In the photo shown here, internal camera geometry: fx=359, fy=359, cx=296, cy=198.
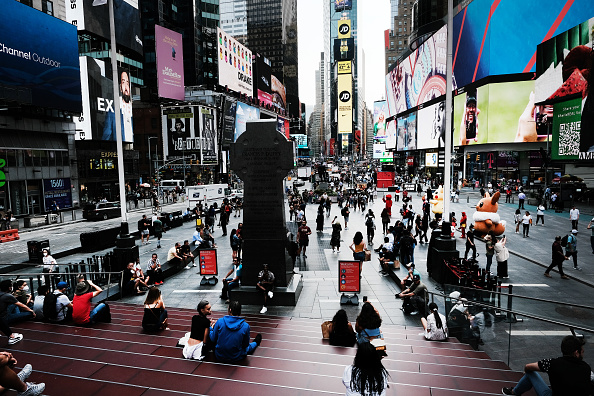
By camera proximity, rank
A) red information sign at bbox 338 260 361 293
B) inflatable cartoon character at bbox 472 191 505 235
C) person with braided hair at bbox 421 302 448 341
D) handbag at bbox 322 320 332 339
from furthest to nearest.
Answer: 1. inflatable cartoon character at bbox 472 191 505 235
2. red information sign at bbox 338 260 361 293
3. person with braided hair at bbox 421 302 448 341
4. handbag at bbox 322 320 332 339

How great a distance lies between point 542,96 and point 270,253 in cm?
3289

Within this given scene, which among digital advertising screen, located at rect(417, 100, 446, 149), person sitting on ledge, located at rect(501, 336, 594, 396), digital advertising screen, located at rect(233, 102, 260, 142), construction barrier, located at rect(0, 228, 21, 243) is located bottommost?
construction barrier, located at rect(0, 228, 21, 243)

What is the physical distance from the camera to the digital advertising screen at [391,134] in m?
95.9

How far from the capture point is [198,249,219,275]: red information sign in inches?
463

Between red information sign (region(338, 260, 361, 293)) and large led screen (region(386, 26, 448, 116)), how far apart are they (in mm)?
60132

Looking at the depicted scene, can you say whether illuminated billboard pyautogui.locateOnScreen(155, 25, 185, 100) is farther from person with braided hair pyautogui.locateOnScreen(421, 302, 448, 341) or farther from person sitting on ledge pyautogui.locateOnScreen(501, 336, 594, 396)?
person sitting on ledge pyautogui.locateOnScreen(501, 336, 594, 396)

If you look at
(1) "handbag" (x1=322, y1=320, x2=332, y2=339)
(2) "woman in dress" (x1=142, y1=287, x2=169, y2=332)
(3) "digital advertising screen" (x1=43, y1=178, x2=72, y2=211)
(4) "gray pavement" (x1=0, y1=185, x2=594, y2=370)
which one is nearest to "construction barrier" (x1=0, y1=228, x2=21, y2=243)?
(4) "gray pavement" (x1=0, y1=185, x2=594, y2=370)

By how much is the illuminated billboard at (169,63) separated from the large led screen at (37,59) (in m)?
19.5

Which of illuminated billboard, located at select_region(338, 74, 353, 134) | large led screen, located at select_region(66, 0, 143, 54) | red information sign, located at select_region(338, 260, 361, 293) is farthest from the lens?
illuminated billboard, located at select_region(338, 74, 353, 134)

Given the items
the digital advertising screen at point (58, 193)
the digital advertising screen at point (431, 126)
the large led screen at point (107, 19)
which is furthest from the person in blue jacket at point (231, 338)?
the digital advertising screen at point (431, 126)

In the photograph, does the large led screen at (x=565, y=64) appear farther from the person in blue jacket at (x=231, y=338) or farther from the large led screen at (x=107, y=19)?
the large led screen at (x=107, y=19)

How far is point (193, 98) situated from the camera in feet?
241

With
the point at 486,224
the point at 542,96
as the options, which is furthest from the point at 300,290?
the point at 542,96

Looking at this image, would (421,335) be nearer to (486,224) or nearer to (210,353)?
(210,353)
